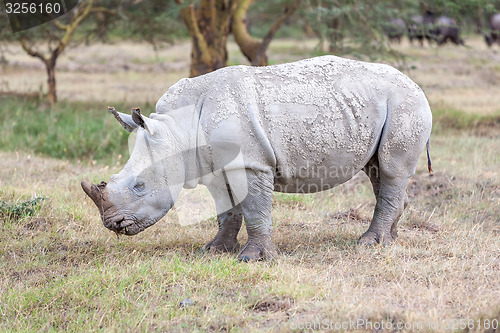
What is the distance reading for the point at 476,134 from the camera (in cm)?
1123

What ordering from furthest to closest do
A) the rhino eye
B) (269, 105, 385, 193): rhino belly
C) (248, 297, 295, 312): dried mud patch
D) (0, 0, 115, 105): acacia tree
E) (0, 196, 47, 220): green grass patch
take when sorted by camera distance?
(0, 0, 115, 105): acacia tree
(0, 196, 47, 220): green grass patch
(269, 105, 385, 193): rhino belly
the rhino eye
(248, 297, 295, 312): dried mud patch

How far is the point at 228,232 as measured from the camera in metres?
5.68

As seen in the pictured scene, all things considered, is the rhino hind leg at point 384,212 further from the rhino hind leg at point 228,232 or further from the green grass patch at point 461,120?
the green grass patch at point 461,120

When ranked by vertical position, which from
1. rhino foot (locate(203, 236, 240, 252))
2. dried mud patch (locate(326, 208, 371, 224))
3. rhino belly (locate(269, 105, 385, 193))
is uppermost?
rhino belly (locate(269, 105, 385, 193))

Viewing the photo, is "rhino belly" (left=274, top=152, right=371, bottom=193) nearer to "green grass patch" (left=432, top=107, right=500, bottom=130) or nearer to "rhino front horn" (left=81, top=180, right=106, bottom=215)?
"rhino front horn" (left=81, top=180, right=106, bottom=215)

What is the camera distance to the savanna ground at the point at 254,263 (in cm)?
415

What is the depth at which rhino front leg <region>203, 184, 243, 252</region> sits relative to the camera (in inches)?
221

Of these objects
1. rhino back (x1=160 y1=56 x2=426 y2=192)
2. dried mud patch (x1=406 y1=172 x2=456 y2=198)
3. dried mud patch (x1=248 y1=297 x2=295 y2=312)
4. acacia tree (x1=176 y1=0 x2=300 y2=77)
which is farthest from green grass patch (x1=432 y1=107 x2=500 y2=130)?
dried mud patch (x1=248 y1=297 x2=295 y2=312)

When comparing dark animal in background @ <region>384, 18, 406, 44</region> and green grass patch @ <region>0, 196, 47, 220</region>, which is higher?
dark animal in background @ <region>384, 18, 406, 44</region>

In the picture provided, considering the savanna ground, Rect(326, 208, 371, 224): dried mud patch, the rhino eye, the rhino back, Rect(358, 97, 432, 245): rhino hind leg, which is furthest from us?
Rect(326, 208, 371, 224): dried mud patch

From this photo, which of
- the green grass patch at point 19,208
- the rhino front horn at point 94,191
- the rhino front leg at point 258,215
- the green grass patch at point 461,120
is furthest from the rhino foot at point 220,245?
the green grass patch at point 461,120

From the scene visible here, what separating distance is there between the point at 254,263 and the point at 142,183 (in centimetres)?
111

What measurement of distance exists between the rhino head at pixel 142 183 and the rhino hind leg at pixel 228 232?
2.44ft

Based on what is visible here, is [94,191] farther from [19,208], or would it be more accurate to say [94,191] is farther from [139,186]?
[19,208]
